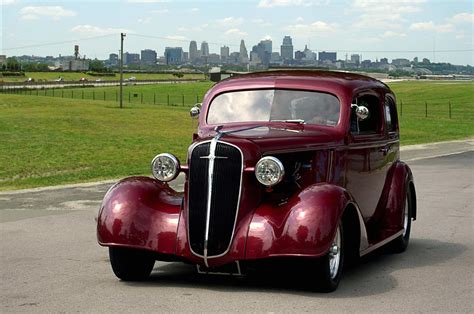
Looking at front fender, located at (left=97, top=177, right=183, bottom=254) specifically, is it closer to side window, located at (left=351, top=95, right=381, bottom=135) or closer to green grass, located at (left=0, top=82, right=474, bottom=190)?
side window, located at (left=351, top=95, right=381, bottom=135)

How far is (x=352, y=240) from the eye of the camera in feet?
27.0

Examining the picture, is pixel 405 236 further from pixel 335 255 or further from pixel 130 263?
pixel 130 263

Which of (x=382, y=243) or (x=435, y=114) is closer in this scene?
(x=382, y=243)

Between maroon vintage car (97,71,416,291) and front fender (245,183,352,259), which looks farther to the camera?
maroon vintage car (97,71,416,291)

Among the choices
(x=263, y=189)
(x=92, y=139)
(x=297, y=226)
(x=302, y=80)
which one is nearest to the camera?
(x=297, y=226)

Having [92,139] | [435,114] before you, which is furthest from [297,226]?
[435,114]

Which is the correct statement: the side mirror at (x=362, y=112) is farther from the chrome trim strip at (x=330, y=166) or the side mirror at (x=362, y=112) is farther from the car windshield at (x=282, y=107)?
the chrome trim strip at (x=330, y=166)

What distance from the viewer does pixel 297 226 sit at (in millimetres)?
7273

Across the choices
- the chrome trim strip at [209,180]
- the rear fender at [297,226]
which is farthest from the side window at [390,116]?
the chrome trim strip at [209,180]

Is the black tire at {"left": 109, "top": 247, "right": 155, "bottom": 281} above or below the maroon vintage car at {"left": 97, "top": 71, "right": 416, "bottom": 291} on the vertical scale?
below

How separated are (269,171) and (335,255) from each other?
999 mm

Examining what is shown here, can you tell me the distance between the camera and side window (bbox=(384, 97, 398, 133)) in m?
10.4

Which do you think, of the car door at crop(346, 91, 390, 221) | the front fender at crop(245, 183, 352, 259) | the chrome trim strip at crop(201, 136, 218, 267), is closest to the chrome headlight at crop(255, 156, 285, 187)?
the front fender at crop(245, 183, 352, 259)

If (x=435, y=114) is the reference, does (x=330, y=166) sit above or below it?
above
